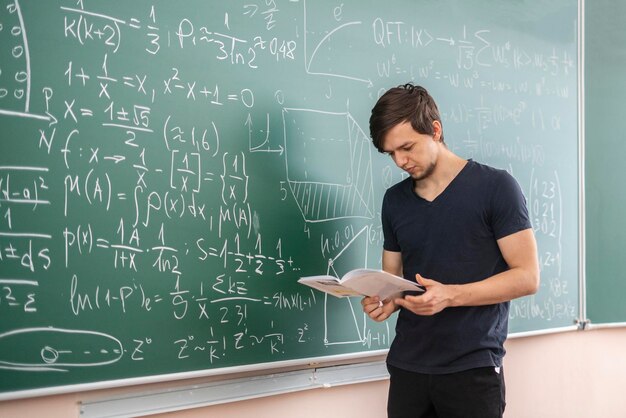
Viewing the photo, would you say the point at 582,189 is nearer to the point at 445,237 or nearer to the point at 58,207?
the point at 445,237

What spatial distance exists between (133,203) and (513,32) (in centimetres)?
207

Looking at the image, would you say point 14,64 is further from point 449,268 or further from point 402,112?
point 449,268

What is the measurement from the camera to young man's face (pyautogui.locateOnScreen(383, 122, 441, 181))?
6.61 ft

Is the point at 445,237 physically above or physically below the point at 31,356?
above

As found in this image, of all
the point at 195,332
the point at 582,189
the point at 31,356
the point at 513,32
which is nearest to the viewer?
the point at 31,356

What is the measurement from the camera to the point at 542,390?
3.19 metres

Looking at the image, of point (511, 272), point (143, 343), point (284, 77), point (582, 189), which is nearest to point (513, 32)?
point (582, 189)

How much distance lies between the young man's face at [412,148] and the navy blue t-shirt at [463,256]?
0.35 feet

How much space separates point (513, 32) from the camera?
3018 millimetres

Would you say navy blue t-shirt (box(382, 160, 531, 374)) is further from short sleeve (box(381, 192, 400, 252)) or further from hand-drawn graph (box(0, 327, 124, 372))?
hand-drawn graph (box(0, 327, 124, 372))

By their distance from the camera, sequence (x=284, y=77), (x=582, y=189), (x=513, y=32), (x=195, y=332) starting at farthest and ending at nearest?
(x=582, y=189)
(x=513, y=32)
(x=284, y=77)
(x=195, y=332)

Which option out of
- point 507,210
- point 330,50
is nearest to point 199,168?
point 330,50

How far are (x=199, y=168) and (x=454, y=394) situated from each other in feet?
3.76

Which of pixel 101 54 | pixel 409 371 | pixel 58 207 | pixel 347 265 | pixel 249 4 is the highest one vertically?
pixel 249 4
